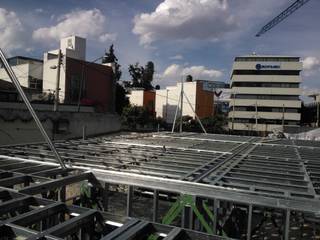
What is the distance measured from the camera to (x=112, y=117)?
32719 mm

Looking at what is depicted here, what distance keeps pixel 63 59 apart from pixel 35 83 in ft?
21.4

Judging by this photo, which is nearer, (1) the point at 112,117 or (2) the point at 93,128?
(2) the point at 93,128

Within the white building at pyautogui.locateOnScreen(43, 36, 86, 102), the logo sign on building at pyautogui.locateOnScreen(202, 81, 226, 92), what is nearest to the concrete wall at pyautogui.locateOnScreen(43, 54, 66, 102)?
the white building at pyautogui.locateOnScreen(43, 36, 86, 102)

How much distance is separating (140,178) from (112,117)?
89.7ft

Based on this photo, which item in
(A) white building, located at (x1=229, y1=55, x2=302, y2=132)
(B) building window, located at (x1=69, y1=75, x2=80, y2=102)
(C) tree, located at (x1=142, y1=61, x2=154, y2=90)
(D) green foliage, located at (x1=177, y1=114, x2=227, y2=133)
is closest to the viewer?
(B) building window, located at (x1=69, y1=75, x2=80, y2=102)

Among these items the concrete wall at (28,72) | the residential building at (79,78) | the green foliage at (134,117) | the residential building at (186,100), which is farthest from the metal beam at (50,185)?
the residential building at (186,100)

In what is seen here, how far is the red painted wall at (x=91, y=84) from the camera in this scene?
1487 inches

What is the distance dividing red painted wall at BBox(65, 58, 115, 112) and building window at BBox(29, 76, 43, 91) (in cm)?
538

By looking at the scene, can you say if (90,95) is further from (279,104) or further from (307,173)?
(279,104)

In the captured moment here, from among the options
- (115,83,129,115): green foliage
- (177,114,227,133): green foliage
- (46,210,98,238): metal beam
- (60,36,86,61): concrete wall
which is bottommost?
(46,210,98,238): metal beam

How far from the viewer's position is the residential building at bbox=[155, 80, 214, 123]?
214ft

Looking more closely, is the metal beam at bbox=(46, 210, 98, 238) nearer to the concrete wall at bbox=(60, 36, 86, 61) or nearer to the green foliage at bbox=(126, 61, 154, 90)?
the concrete wall at bbox=(60, 36, 86, 61)

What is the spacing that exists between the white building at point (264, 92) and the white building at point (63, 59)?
131 feet

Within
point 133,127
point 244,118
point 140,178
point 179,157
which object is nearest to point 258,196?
point 140,178
